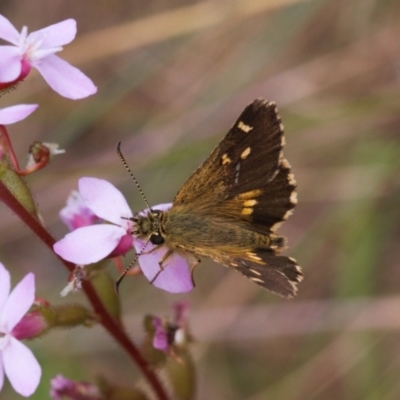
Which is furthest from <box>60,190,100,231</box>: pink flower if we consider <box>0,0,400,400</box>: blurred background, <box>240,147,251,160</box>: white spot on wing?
<box>0,0,400,400</box>: blurred background

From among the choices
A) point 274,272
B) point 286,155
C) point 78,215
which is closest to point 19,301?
point 78,215

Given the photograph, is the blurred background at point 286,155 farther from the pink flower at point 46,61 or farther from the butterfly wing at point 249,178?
the pink flower at point 46,61

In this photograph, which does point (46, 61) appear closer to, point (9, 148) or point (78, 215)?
point (9, 148)

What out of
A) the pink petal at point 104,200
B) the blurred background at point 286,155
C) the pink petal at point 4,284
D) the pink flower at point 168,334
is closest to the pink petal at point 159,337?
the pink flower at point 168,334

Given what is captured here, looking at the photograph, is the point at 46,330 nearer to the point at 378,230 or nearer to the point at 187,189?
the point at 187,189

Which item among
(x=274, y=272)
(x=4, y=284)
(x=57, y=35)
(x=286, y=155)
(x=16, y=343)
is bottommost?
(x=274, y=272)

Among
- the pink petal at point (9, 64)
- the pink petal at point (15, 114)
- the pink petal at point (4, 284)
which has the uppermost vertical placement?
the pink petal at point (9, 64)
